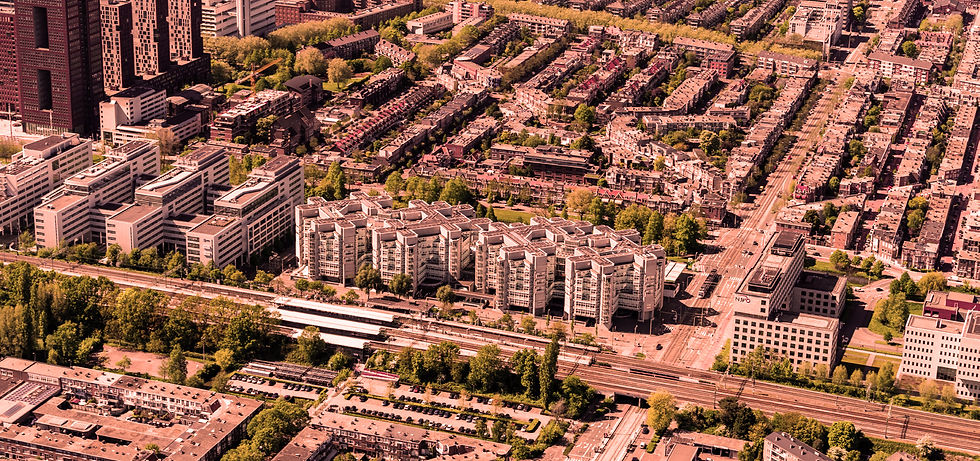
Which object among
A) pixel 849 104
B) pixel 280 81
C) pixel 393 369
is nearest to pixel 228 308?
pixel 393 369

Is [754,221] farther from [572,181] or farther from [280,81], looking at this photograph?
[280,81]

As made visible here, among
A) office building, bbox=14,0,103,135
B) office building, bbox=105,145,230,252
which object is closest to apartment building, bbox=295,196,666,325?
office building, bbox=105,145,230,252

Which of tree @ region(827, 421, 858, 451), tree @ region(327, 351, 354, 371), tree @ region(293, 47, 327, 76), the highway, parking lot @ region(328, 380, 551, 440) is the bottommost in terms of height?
parking lot @ region(328, 380, 551, 440)

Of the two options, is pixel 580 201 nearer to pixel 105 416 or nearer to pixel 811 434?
pixel 811 434

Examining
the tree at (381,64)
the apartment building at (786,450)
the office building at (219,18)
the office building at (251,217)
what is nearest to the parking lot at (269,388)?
the office building at (251,217)

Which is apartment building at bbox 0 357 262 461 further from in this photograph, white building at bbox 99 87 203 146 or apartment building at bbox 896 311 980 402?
white building at bbox 99 87 203 146

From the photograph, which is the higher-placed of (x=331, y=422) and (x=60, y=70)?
(x=60, y=70)

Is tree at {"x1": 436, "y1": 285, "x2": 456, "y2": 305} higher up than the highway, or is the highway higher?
tree at {"x1": 436, "y1": 285, "x2": 456, "y2": 305}
